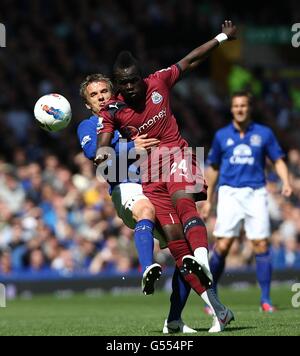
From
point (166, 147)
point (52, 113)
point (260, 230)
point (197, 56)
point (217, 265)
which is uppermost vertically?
point (197, 56)

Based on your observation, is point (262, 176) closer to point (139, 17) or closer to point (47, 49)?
point (47, 49)

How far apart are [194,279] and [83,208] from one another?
10408mm

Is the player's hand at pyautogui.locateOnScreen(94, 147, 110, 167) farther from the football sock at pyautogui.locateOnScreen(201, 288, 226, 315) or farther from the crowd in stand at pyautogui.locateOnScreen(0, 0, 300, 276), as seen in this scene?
the crowd in stand at pyautogui.locateOnScreen(0, 0, 300, 276)

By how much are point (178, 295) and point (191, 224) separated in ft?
2.49

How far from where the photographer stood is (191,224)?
910 centimetres

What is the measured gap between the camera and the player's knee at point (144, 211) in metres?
9.23

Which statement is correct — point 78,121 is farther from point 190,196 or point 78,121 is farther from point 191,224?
point 191,224

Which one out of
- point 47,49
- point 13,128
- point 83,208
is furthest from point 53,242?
point 47,49

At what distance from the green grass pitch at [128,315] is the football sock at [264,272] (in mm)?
296

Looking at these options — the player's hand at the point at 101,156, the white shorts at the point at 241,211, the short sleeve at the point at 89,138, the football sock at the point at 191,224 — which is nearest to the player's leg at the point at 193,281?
the football sock at the point at 191,224

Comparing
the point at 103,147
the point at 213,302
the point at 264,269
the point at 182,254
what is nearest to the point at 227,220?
the point at 264,269

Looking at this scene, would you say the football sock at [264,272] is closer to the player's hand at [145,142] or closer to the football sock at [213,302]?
the football sock at [213,302]

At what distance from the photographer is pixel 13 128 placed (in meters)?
20.5

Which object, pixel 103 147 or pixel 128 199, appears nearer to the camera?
pixel 103 147
